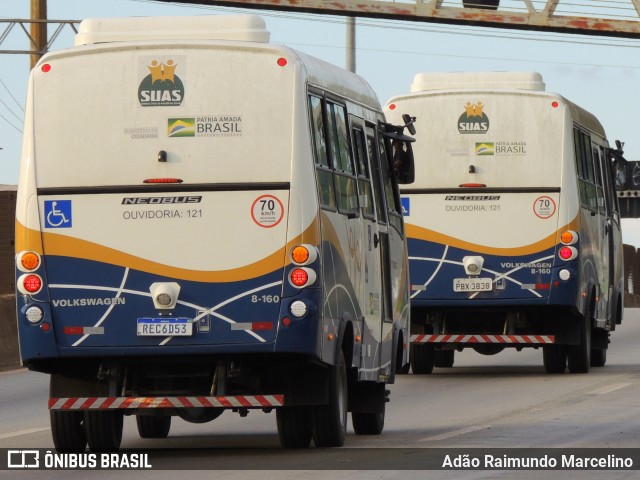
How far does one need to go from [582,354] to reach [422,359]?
7.03 ft

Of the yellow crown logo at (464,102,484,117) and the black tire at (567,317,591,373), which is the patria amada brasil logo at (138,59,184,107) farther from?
the black tire at (567,317,591,373)

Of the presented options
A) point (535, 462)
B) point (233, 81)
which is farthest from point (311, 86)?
point (535, 462)

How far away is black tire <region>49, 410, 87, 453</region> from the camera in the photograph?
543 inches

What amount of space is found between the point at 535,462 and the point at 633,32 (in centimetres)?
2466

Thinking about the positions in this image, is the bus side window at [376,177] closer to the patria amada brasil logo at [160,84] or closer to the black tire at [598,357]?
the patria amada brasil logo at [160,84]

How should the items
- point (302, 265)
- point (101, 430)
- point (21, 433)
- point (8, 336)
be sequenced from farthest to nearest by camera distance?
point (8, 336), point (21, 433), point (101, 430), point (302, 265)

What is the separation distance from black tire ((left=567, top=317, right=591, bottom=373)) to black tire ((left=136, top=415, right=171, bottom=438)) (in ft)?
29.0

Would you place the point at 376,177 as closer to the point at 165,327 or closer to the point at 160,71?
the point at 160,71

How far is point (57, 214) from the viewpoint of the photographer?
A: 13.3 m

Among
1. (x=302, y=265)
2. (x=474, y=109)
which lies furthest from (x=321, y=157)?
(x=474, y=109)

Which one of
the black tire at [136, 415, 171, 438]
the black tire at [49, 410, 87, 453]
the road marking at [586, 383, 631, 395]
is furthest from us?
the road marking at [586, 383, 631, 395]

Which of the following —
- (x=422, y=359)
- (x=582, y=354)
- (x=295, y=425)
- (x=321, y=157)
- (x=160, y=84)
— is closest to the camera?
(x=160, y=84)

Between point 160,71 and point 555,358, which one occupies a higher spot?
point 160,71

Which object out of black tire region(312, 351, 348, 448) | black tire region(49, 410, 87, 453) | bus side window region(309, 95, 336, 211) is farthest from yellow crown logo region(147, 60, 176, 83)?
black tire region(49, 410, 87, 453)
